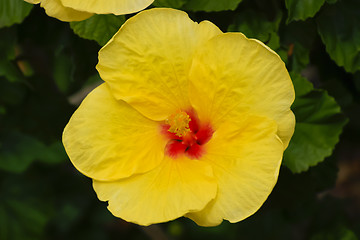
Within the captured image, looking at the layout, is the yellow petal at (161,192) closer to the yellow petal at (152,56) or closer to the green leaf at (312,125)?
the yellow petal at (152,56)

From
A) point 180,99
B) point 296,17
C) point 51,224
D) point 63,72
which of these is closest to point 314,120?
point 296,17

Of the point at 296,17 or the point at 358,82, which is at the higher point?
the point at 296,17

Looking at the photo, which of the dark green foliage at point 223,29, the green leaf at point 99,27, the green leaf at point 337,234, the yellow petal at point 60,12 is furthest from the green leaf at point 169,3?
the green leaf at point 337,234

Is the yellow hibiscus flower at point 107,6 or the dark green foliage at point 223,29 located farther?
the dark green foliage at point 223,29

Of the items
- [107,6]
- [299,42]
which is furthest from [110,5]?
[299,42]

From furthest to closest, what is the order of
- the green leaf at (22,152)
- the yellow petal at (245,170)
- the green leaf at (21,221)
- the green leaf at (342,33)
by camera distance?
the green leaf at (21,221), the green leaf at (22,152), the green leaf at (342,33), the yellow petal at (245,170)

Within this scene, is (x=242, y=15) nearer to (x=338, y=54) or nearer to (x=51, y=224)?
(x=338, y=54)

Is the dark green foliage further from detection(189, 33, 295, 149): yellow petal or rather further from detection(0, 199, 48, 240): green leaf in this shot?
detection(189, 33, 295, 149): yellow petal

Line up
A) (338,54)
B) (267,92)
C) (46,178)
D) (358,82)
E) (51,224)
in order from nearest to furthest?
(267,92), (338,54), (358,82), (46,178), (51,224)
